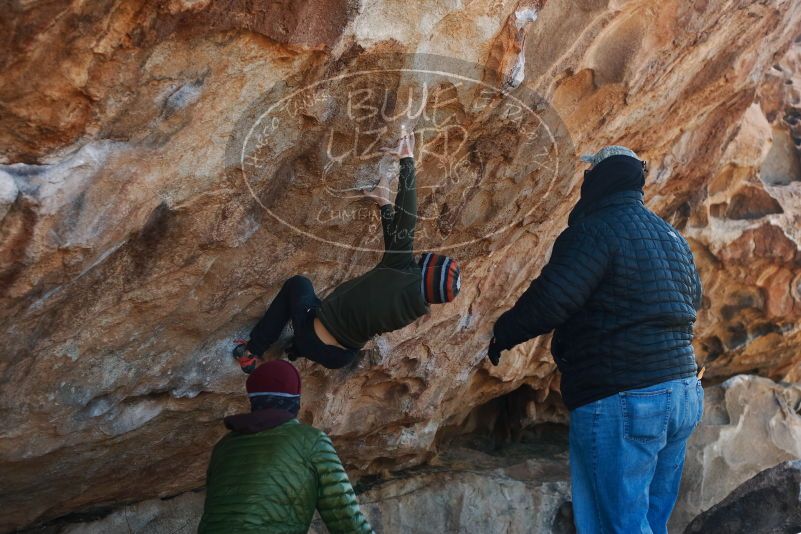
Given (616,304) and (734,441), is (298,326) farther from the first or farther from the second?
(734,441)

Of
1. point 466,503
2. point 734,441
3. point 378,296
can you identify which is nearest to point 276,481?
point 378,296

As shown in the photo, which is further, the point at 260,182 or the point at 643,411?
the point at 260,182

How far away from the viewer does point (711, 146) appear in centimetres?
476

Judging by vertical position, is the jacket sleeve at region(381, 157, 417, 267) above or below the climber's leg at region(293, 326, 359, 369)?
above

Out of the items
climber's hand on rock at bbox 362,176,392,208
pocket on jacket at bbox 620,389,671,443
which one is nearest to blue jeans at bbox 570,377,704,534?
pocket on jacket at bbox 620,389,671,443

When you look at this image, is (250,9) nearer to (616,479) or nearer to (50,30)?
(50,30)

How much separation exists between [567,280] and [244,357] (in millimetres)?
1402

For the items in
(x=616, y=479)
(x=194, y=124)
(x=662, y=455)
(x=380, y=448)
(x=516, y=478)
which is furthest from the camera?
(x=516, y=478)

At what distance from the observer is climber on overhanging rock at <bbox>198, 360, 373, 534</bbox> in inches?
95.7

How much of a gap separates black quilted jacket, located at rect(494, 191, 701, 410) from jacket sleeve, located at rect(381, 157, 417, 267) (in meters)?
0.49

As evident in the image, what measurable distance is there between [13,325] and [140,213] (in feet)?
1.90

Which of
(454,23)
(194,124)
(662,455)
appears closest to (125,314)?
(194,124)

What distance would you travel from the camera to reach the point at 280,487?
2.45 meters

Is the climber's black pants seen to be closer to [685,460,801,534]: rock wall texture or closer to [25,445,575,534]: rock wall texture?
[25,445,575,534]: rock wall texture
